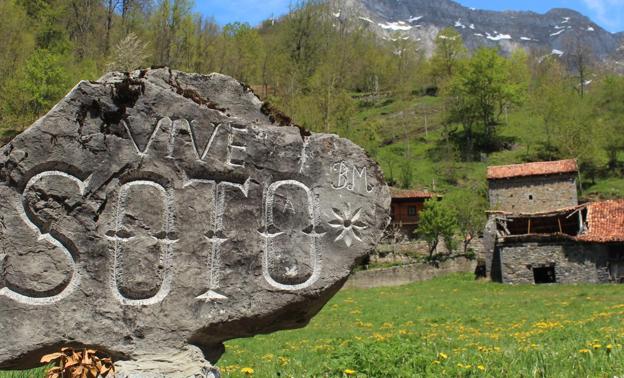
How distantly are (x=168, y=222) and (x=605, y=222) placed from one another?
34761 millimetres

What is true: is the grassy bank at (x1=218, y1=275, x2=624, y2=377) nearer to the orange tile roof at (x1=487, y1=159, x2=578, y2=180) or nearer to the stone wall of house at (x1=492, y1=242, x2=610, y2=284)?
the stone wall of house at (x1=492, y1=242, x2=610, y2=284)

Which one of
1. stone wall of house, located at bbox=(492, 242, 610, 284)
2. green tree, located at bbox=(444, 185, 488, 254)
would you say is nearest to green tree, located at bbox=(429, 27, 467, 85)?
green tree, located at bbox=(444, 185, 488, 254)

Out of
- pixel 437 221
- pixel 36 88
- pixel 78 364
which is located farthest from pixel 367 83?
pixel 78 364

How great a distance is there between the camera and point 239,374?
7887 millimetres

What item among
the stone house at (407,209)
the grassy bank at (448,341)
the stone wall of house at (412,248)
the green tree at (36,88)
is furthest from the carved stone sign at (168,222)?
the stone house at (407,209)

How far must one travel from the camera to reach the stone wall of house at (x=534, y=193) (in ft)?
166

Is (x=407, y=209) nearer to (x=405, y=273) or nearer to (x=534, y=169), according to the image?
(x=534, y=169)

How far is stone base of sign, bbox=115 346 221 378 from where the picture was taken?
518 centimetres

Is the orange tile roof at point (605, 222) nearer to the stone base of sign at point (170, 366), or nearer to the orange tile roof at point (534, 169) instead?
the orange tile roof at point (534, 169)

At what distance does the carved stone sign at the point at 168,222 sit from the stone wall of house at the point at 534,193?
158ft

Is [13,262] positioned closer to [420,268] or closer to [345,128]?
[420,268]

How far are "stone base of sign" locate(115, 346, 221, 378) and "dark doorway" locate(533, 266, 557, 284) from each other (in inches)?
1310

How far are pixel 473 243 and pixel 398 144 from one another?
29958 mm

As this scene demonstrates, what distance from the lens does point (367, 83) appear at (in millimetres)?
99625
